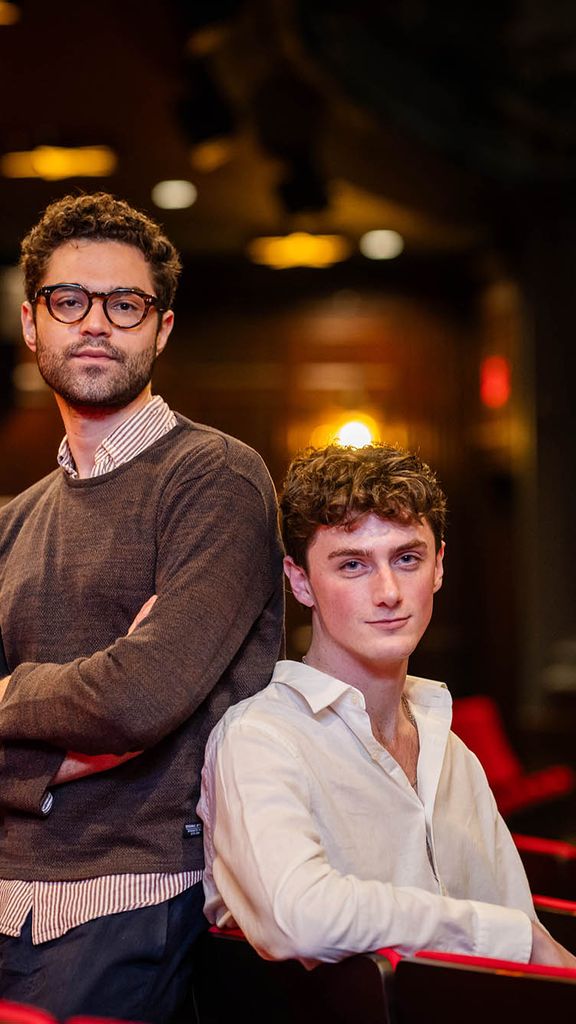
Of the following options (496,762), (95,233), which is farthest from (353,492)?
(496,762)

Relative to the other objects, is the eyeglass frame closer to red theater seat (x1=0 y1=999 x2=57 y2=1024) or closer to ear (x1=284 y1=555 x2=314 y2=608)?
ear (x1=284 y1=555 x2=314 y2=608)

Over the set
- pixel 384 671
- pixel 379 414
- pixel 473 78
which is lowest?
pixel 384 671

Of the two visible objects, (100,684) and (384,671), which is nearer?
(100,684)

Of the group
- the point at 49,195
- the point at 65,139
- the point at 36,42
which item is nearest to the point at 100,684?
the point at 36,42

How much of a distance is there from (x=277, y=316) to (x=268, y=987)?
22.5ft

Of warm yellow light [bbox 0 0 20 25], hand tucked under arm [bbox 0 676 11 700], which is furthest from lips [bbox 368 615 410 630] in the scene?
warm yellow light [bbox 0 0 20 25]

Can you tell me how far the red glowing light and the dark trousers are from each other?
618 cm

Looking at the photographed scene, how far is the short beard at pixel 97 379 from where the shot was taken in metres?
2.11

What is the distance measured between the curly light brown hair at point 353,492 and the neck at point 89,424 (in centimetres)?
31

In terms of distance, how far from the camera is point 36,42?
518 centimetres

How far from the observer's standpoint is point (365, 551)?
198 cm

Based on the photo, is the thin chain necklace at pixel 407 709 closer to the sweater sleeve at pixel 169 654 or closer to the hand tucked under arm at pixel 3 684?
the sweater sleeve at pixel 169 654

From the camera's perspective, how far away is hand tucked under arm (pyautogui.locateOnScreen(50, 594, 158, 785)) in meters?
1.96

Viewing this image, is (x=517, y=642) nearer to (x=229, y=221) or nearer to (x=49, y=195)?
(x=229, y=221)
